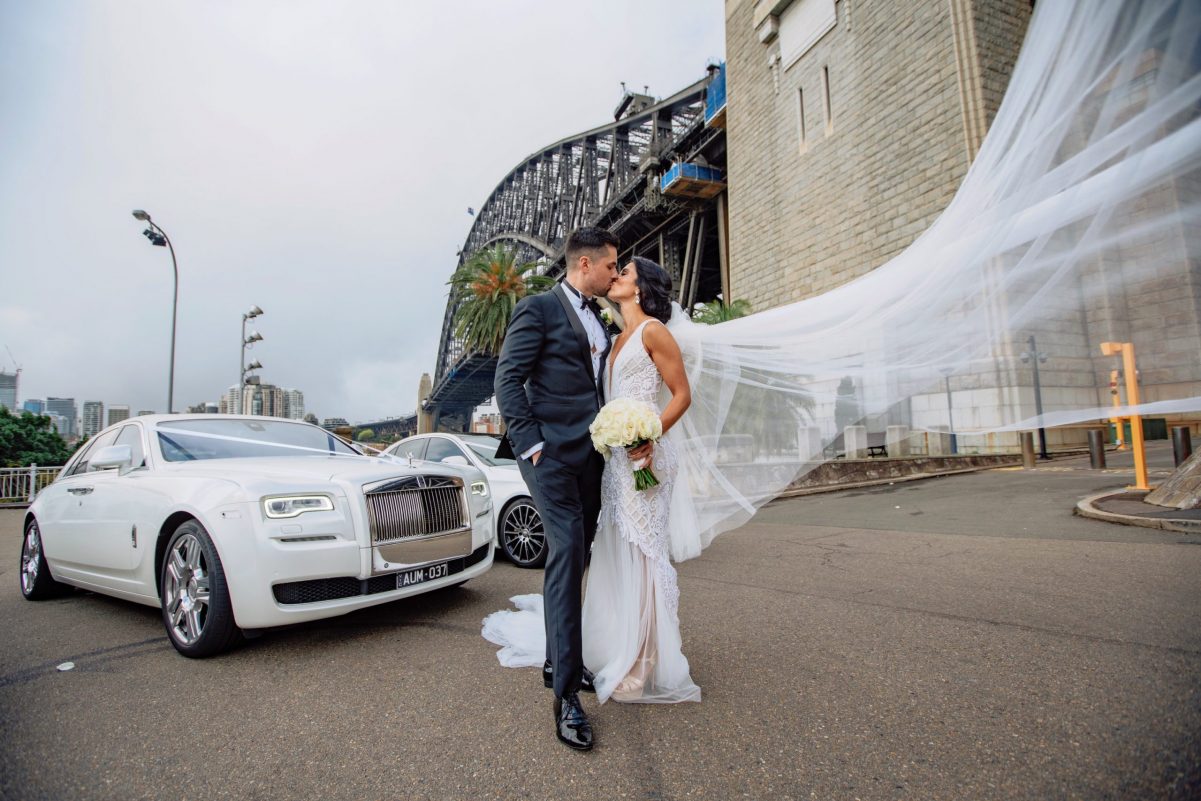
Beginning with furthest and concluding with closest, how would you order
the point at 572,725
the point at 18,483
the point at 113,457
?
the point at 18,483 → the point at 113,457 → the point at 572,725

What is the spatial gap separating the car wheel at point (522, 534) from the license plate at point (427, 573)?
1681 mm

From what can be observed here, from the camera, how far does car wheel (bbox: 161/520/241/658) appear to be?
3.05m

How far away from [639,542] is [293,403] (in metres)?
91.9

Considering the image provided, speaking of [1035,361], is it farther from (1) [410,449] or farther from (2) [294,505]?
(1) [410,449]

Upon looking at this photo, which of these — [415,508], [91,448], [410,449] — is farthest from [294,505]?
[410,449]

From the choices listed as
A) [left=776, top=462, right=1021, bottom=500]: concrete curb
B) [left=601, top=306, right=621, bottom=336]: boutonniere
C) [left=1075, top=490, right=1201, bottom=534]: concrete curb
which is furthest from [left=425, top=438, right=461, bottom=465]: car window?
[left=776, top=462, right=1021, bottom=500]: concrete curb

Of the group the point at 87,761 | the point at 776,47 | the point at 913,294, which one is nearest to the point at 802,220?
the point at 776,47

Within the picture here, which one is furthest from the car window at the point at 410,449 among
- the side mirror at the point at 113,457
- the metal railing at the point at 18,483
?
the metal railing at the point at 18,483

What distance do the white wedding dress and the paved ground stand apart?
133 millimetres

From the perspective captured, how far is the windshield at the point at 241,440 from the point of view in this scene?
4.05 meters

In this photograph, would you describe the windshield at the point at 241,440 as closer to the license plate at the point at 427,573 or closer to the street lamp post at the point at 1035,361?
the license plate at the point at 427,573

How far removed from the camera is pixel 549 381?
245cm

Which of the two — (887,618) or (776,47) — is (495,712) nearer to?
(887,618)

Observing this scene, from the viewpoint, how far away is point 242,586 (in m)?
3.03
